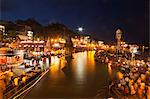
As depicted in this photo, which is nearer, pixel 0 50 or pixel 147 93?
pixel 147 93

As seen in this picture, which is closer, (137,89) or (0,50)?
(137,89)

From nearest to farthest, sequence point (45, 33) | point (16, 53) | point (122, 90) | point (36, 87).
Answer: point (122, 90) → point (36, 87) → point (16, 53) → point (45, 33)

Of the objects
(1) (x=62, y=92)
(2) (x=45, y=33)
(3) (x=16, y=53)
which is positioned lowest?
(1) (x=62, y=92)

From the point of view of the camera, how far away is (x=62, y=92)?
24469 mm

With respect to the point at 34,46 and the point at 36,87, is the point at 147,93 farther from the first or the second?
the point at 34,46

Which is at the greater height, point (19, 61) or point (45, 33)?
point (45, 33)

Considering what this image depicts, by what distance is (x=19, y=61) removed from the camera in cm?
3978

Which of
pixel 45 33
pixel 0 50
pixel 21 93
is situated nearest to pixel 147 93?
pixel 21 93

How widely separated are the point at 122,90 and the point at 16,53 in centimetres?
1897

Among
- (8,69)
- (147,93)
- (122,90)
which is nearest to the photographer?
(147,93)

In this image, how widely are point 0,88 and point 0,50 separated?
11.5 m

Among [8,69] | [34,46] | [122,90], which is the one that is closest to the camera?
[122,90]

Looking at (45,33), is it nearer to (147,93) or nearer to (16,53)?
(16,53)

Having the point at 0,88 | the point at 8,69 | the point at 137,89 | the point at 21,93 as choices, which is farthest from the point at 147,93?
the point at 8,69
